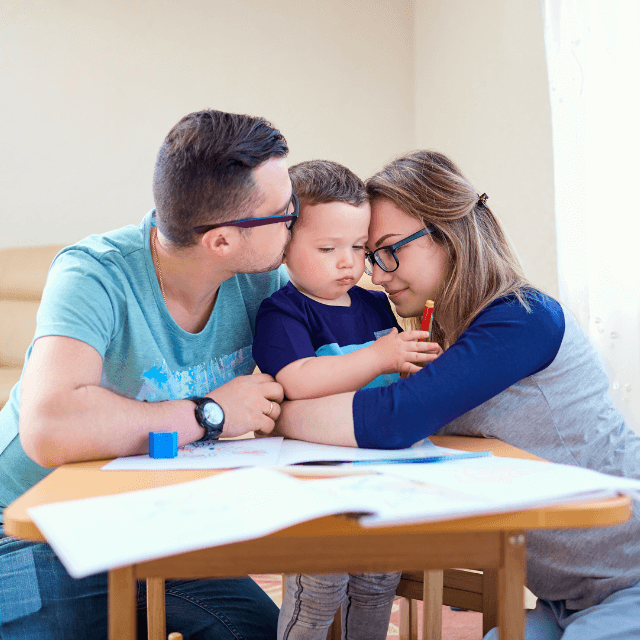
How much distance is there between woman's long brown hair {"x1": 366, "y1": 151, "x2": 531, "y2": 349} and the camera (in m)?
1.21

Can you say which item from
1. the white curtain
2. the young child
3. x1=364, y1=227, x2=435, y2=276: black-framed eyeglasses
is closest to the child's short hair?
the young child

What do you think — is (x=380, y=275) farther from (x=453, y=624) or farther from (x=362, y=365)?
(x=453, y=624)

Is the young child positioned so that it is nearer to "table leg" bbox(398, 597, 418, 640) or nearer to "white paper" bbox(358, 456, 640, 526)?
"table leg" bbox(398, 597, 418, 640)

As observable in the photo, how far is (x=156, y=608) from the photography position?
104 centimetres

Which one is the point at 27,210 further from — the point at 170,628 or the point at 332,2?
the point at 170,628

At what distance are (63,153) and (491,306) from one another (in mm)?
3104

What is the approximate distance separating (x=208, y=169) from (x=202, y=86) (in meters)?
2.82

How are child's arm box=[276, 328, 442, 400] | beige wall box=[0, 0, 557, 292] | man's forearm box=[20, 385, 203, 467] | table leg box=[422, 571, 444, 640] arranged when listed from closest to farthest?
man's forearm box=[20, 385, 203, 467] → child's arm box=[276, 328, 442, 400] → table leg box=[422, 571, 444, 640] → beige wall box=[0, 0, 557, 292]

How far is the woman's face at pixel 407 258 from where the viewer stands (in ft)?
4.12

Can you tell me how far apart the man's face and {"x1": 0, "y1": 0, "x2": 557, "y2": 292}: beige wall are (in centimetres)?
215

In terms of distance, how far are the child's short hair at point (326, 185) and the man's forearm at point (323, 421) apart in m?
0.41

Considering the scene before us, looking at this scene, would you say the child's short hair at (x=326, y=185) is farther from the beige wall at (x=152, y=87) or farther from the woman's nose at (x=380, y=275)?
the beige wall at (x=152, y=87)

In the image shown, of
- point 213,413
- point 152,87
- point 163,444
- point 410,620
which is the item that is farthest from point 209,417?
point 152,87

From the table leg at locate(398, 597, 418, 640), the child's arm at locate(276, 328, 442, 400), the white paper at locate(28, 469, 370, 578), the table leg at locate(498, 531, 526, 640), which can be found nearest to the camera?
the white paper at locate(28, 469, 370, 578)
